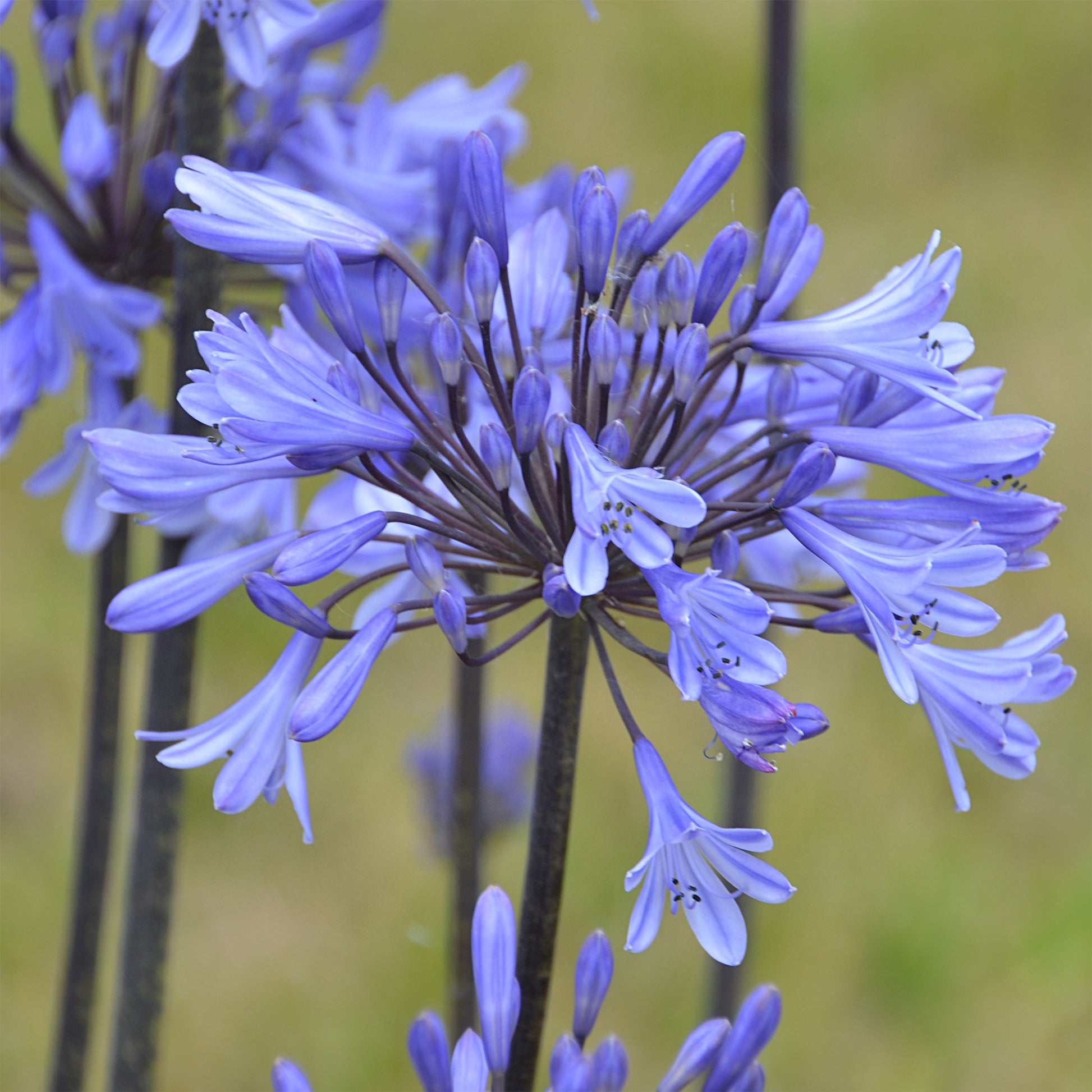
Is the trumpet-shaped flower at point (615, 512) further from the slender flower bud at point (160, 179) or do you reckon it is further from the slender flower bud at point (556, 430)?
the slender flower bud at point (160, 179)

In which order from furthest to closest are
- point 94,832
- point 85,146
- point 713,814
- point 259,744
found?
point 713,814 → point 94,832 → point 85,146 → point 259,744

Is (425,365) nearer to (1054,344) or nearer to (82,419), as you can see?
(82,419)

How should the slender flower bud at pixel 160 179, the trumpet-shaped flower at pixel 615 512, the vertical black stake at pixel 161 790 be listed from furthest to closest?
the slender flower bud at pixel 160 179 < the vertical black stake at pixel 161 790 < the trumpet-shaped flower at pixel 615 512

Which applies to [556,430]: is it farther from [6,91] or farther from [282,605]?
[6,91]

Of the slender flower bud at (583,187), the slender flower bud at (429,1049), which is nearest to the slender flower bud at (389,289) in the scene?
the slender flower bud at (583,187)

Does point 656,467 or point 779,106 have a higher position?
point 779,106

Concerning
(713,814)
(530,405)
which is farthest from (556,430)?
(713,814)

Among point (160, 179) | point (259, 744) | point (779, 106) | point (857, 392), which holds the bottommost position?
point (259, 744)

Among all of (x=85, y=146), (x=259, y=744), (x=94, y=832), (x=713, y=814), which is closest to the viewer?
(x=259, y=744)
